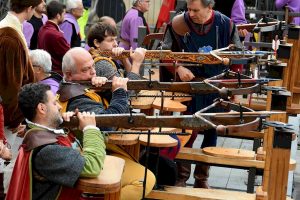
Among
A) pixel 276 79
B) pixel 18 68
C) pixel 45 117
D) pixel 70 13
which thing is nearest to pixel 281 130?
pixel 45 117

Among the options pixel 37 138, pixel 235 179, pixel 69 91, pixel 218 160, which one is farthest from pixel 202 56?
pixel 37 138

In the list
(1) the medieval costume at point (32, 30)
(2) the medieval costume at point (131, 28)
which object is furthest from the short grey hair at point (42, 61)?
(2) the medieval costume at point (131, 28)

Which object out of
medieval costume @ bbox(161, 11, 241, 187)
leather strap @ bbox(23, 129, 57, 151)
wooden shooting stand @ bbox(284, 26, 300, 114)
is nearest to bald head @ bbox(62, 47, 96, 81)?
leather strap @ bbox(23, 129, 57, 151)

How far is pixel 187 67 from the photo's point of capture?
22.8 feet

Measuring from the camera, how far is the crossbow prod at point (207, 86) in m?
5.20

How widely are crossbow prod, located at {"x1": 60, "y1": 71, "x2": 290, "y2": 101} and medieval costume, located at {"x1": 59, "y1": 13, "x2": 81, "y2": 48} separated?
365 centimetres

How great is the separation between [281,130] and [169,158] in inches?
85.2

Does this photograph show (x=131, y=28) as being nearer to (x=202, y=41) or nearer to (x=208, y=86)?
(x=202, y=41)

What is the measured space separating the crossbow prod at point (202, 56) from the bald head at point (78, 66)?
1103 mm

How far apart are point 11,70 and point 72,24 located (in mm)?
3343

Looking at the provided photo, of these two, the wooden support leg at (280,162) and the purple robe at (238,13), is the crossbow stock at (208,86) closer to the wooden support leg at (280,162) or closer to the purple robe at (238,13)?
the wooden support leg at (280,162)

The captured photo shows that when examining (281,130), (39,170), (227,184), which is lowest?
(227,184)

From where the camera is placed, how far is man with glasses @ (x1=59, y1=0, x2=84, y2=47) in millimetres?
9250

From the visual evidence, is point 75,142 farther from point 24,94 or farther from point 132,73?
point 132,73
